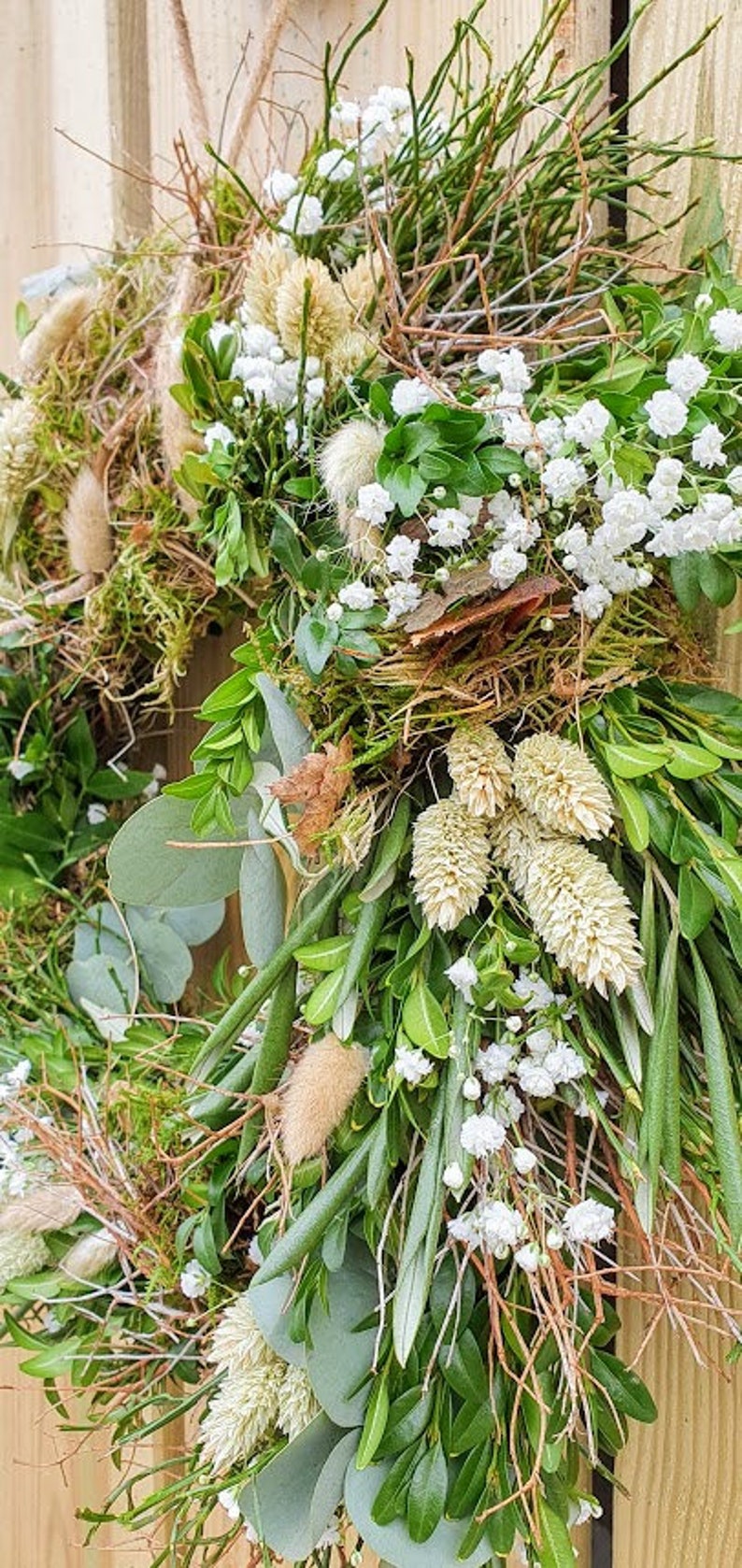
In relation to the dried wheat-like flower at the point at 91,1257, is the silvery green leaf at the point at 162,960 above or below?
above

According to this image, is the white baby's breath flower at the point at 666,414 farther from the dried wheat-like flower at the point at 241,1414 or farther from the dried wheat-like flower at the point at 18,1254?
the dried wheat-like flower at the point at 18,1254

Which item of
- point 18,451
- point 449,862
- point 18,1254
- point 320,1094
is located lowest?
point 18,1254

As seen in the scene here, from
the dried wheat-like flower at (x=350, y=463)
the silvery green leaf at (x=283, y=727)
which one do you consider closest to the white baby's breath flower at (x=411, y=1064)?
the silvery green leaf at (x=283, y=727)

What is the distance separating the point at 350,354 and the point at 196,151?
29 centimetres

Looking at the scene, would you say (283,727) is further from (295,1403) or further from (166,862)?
(295,1403)

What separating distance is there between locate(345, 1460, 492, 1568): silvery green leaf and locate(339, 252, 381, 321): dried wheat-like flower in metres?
0.58

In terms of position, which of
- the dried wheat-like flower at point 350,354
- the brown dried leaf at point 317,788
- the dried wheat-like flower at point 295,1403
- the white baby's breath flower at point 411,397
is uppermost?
the dried wheat-like flower at point 350,354

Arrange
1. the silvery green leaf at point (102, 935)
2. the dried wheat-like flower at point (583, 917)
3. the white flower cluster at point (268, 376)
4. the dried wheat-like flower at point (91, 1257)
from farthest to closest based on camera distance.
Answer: the silvery green leaf at point (102, 935) → the dried wheat-like flower at point (91, 1257) → the white flower cluster at point (268, 376) → the dried wheat-like flower at point (583, 917)

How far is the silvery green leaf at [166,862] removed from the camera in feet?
2.24

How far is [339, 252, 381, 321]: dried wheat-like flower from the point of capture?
67 cm

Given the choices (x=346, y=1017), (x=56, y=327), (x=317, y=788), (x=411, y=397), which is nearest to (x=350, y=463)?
(x=411, y=397)

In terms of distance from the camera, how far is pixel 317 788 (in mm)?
595

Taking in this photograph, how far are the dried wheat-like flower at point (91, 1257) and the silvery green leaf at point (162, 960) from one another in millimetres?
163

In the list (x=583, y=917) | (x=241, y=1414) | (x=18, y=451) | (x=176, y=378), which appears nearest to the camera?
(x=583, y=917)
